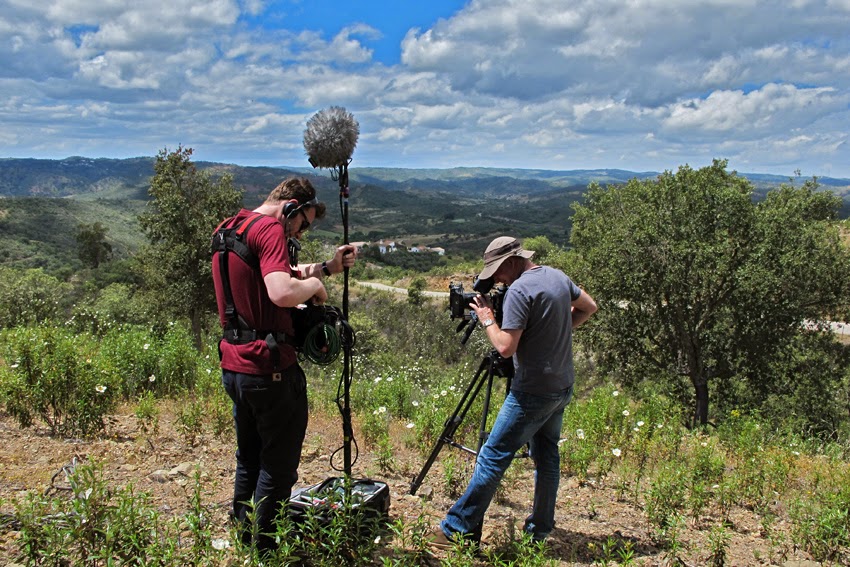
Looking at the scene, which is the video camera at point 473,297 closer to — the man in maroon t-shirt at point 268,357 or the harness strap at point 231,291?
the man in maroon t-shirt at point 268,357

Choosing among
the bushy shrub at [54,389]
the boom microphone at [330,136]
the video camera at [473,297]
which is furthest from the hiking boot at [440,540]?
the bushy shrub at [54,389]

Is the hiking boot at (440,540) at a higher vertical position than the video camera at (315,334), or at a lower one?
lower

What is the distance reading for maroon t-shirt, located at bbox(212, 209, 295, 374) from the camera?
2656mm

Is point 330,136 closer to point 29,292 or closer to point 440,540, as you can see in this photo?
point 440,540

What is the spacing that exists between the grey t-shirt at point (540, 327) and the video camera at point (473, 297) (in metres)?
0.23

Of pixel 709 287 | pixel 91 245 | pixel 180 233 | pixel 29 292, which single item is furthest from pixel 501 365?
pixel 91 245

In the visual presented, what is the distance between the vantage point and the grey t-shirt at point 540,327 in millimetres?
3064

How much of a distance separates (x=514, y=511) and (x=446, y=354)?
942 inches

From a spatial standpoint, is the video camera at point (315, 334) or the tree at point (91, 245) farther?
the tree at point (91, 245)

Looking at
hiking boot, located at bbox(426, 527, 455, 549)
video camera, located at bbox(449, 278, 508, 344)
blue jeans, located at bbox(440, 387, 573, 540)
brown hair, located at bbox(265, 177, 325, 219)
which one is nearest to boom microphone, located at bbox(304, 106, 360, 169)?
brown hair, located at bbox(265, 177, 325, 219)

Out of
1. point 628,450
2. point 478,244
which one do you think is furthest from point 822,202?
point 478,244

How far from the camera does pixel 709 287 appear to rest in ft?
45.3

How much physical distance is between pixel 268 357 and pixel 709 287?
13.7 m

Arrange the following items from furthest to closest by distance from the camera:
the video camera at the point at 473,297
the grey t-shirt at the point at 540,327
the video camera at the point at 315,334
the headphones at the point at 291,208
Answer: the video camera at the point at 473,297 < the grey t-shirt at the point at 540,327 < the video camera at the point at 315,334 < the headphones at the point at 291,208
